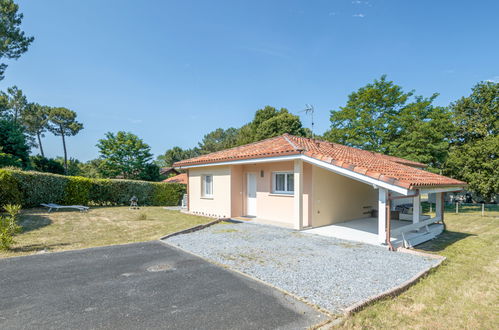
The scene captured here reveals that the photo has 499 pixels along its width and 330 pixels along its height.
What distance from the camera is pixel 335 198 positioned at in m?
13.1

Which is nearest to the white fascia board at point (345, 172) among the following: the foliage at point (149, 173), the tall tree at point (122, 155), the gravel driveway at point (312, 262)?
the gravel driveway at point (312, 262)

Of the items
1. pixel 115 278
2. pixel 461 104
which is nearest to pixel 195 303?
pixel 115 278

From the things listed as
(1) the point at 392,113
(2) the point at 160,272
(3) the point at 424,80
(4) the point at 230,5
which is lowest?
(2) the point at 160,272

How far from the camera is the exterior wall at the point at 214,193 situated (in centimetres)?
1505

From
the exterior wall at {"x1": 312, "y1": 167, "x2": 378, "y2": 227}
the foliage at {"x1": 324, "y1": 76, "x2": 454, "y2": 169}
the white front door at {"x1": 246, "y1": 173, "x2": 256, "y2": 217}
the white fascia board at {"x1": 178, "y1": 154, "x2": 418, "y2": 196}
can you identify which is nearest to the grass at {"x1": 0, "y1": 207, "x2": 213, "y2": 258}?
the white front door at {"x1": 246, "y1": 173, "x2": 256, "y2": 217}

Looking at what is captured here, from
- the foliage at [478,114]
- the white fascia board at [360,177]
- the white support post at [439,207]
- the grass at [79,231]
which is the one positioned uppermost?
the foliage at [478,114]

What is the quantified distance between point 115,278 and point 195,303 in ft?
8.04

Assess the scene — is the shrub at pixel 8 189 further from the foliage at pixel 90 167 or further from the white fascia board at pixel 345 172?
the foliage at pixel 90 167

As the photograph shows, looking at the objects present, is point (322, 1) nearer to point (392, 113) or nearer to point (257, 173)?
point (257, 173)

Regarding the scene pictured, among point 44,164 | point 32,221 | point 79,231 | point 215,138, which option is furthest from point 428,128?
point 215,138

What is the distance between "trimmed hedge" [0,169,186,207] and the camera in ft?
49.9

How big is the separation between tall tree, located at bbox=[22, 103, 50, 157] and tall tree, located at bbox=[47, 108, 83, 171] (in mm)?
935

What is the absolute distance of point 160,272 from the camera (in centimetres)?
628

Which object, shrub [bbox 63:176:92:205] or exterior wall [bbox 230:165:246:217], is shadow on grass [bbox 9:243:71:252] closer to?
exterior wall [bbox 230:165:246:217]
